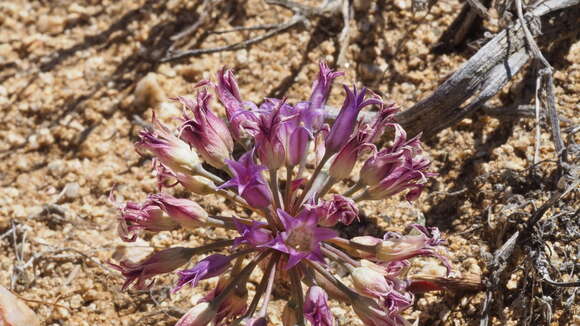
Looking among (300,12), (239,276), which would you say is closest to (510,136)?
(300,12)

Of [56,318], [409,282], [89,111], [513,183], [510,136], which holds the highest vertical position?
[510,136]

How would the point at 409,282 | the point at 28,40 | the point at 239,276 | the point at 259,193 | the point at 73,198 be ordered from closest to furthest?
the point at 259,193, the point at 239,276, the point at 409,282, the point at 73,198, the point at 28,40

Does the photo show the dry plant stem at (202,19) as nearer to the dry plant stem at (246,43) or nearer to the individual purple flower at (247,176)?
the dry plant stem at (246,43)

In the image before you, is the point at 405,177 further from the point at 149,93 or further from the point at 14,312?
the point at 149,93

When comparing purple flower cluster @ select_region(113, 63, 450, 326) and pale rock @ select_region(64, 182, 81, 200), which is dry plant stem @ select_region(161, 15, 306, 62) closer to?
pale rock @ select_region(64, 182, 81, 200)

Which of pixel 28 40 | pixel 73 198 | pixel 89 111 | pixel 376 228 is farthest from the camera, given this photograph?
pixel 28 40

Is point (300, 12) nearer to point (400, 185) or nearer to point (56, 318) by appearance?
point (400, 185)

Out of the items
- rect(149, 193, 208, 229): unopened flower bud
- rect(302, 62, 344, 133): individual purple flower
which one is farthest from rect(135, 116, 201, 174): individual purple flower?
rect(302, 62, 344, 133): individual purple flower

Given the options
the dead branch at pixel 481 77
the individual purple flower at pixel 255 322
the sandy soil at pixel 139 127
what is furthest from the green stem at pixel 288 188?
the dead branch at pixel 481 77
